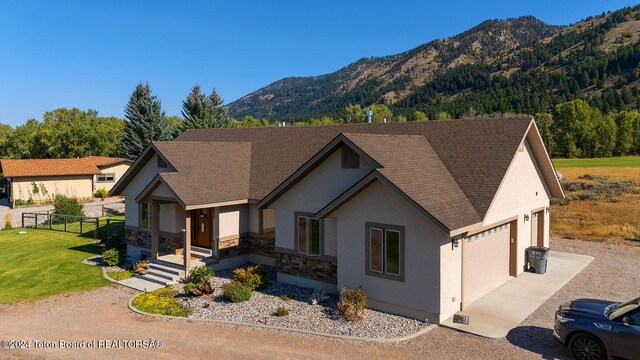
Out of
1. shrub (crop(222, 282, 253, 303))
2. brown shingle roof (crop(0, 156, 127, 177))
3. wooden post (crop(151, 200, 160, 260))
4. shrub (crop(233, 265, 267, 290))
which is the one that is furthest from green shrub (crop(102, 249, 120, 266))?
brown shingle roof (crop(0, 156, 127, 177))

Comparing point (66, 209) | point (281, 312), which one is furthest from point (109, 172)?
point (281, 312)

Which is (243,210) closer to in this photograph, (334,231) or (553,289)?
(334,231)

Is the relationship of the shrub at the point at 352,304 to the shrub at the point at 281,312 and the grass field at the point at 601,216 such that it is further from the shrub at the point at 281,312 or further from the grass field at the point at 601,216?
Answer: the grass field at the point at 601,216

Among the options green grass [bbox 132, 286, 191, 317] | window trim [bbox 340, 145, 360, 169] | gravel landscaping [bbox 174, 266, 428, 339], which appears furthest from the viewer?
window trim [bbox 340, 145, 360, 169]

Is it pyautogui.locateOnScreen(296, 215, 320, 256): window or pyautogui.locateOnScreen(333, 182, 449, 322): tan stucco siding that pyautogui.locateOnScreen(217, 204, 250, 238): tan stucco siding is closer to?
pyautogui.locateOnScreen(296, 215, 320, 256): window

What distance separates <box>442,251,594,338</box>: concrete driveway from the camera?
1184 centimetres

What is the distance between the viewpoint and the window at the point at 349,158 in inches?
565

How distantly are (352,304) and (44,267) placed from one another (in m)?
14.7

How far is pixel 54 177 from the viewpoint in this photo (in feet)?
140

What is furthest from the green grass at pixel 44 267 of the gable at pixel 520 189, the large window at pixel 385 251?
the gable at pixel 520 189

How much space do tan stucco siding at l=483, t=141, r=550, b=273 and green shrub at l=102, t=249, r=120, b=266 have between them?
15.5m

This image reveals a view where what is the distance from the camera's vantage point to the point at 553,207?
33.0 meters

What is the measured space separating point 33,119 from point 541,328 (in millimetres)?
89634

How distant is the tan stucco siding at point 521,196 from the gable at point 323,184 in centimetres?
452
